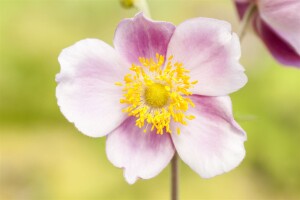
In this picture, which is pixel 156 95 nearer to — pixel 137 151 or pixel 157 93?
pixel 157 93

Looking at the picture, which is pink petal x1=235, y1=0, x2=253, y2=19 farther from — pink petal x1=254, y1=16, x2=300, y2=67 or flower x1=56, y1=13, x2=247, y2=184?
flower x1=56, y1=13, x2=247, y2=184

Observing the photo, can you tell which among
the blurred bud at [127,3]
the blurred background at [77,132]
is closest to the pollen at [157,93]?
the blurred bud at [127,3]

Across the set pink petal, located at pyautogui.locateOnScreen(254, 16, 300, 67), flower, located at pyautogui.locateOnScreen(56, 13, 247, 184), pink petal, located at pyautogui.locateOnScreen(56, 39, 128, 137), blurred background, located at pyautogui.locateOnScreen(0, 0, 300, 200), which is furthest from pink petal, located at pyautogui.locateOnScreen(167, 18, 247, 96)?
blurred background, located at pyautogui.locateOnScreen(0, 0, 300, 200)

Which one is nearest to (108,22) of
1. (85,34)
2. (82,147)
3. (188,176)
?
(85,34)

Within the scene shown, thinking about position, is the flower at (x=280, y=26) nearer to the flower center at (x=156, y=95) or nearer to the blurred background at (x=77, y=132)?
the flower center at (x=156, y=95)

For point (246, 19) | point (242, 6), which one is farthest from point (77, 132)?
point (246, 19)

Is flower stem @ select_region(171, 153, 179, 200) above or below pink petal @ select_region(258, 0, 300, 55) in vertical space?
below
